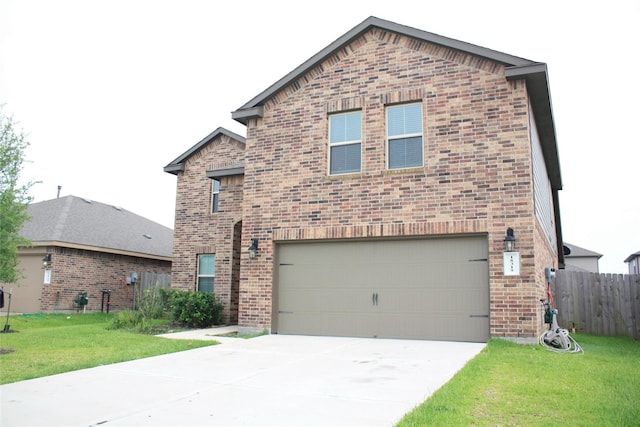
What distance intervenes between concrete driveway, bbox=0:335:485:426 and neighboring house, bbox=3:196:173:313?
1411 cm

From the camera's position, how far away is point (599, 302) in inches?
583

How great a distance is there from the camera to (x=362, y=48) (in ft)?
42.0

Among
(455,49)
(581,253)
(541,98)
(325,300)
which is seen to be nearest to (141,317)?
(325,300)

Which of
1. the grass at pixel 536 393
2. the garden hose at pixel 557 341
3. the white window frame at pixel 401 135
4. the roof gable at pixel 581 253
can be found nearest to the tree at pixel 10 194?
the white window frame at pixel 401 135

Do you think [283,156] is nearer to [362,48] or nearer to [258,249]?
[258,249]

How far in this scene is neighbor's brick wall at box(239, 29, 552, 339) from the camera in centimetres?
1080

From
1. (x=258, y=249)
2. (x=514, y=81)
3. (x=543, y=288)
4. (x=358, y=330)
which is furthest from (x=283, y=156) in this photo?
(x=543, y=288)

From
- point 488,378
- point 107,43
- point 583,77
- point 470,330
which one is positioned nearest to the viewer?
point 488,378

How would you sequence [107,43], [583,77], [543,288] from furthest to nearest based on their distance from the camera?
[583,77], [107,43], [543,288]

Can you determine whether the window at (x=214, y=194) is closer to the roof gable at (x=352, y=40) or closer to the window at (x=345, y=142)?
the roof gable at (x=352, y=40)

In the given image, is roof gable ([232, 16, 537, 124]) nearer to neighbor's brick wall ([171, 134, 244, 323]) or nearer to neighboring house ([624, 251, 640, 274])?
neighbor's brick wall ([171, 134, 244, 323])

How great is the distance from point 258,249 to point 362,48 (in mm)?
5541

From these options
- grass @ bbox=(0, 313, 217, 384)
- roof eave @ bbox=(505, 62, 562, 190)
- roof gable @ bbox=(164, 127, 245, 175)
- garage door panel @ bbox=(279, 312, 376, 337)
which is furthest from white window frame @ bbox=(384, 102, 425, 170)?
roof gable @ bbox=(164, 127, 245, 175)

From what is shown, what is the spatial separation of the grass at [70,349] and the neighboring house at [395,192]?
2.80 meters
